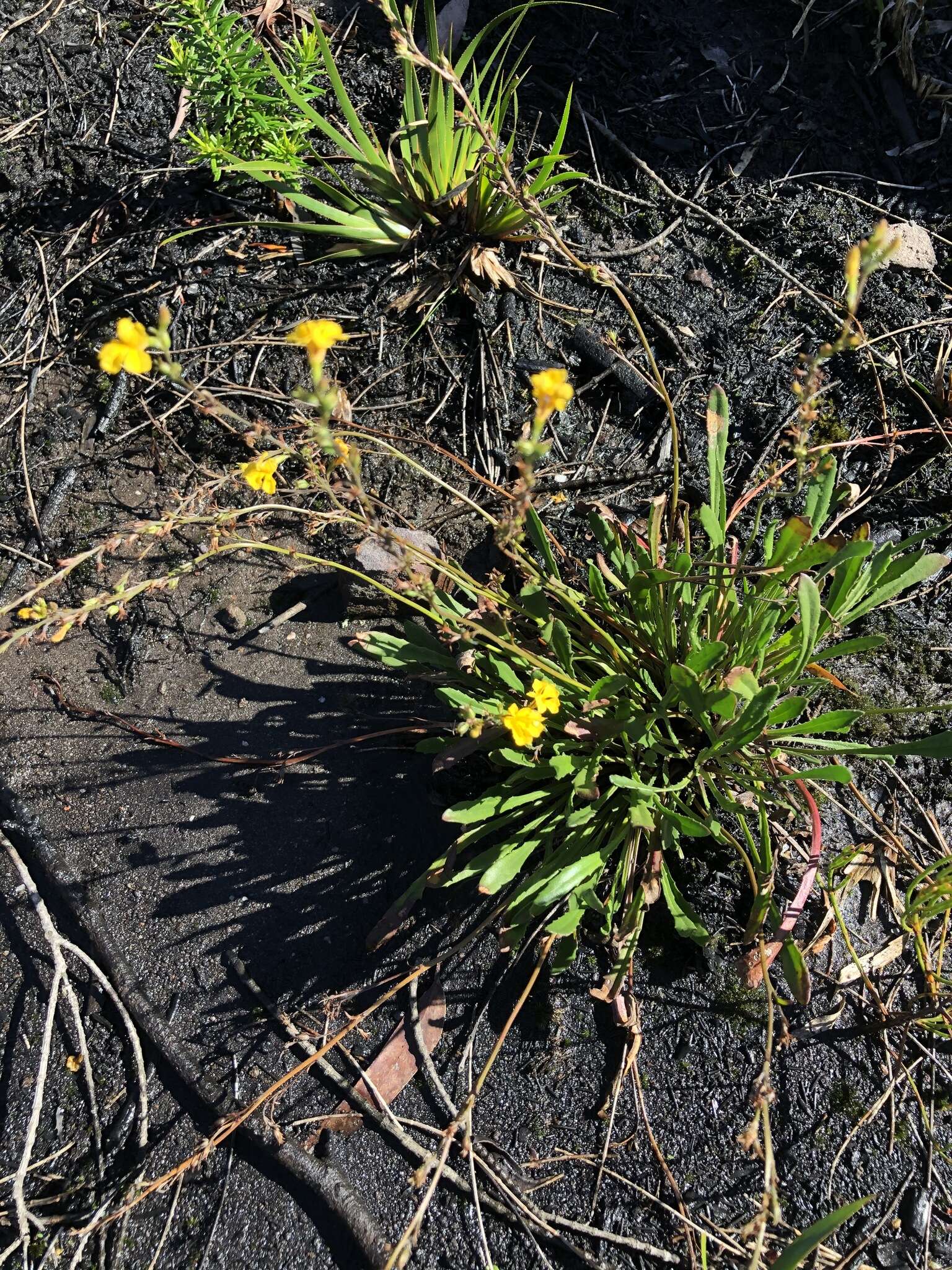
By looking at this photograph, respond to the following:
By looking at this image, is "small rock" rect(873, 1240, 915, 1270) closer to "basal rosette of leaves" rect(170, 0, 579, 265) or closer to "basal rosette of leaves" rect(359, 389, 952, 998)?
"basal rosette of leaves" rect(359, 389, 952, 998)

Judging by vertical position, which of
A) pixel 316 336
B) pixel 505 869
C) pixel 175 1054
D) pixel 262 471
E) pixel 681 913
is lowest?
pixel 175 1054

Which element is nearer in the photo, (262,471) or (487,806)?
(262,471)

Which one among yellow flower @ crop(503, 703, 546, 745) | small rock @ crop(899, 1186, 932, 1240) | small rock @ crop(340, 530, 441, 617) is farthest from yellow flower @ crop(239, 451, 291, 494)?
small rock @ crop(899, 1186, 932, 1240)

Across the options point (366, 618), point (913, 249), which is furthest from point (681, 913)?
point (913, 249)

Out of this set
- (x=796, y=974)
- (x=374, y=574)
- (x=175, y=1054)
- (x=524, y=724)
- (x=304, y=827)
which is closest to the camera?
(x=524, y=724)

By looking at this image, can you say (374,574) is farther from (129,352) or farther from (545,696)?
(129,352)

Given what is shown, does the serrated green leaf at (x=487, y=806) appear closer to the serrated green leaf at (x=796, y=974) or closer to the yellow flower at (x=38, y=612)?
the serrated green leaf at (x=796, y=974)

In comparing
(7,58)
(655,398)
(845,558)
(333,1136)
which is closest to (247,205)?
(7,58)

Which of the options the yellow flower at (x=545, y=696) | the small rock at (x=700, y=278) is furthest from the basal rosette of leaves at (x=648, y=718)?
the small rock at (x=700, y=278)
